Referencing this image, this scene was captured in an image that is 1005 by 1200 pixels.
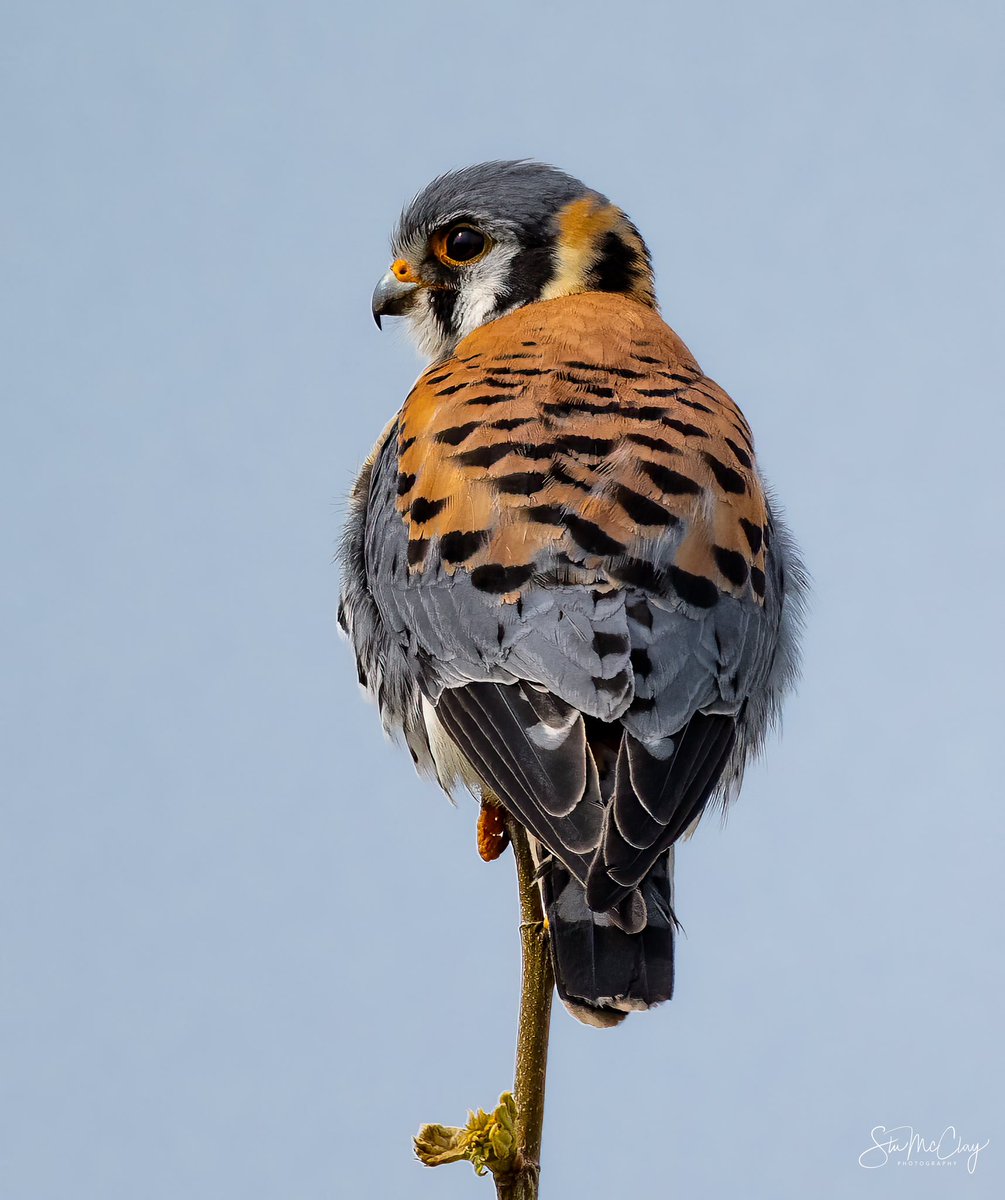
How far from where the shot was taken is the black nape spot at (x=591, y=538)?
2.22m

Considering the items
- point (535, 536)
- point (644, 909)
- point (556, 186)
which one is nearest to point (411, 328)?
point (556, 186)

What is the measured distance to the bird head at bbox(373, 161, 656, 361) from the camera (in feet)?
10.1

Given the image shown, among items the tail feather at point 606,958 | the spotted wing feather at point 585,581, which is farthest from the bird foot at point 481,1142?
the spotted wing feather at point 585,581

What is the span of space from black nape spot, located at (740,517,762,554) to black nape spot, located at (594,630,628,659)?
1.33 feet

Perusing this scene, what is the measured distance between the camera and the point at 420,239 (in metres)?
3.14

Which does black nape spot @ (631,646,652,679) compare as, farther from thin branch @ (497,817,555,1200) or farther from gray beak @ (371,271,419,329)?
gray beak @ (371,271,419,329)

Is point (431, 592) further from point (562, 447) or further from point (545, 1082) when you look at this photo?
point (545, 1082)

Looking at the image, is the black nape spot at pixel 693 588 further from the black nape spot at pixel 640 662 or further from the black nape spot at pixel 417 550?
the black nape spot at pixel 417 550

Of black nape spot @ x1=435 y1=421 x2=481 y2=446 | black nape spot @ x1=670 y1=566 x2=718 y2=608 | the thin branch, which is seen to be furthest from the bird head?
the thin branch

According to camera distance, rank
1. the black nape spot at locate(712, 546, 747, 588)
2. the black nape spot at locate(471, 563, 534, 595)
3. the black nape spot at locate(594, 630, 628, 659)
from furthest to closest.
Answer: the black nape spot at locate(712, 546, 747, 588) < the black nape spot at locate(471, 563, 534, 595) < the black nape spot at locate(594, 630, 628, 659)

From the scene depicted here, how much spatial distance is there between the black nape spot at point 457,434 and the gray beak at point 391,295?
787 mm

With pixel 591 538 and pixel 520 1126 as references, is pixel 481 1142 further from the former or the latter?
pixel 591 538

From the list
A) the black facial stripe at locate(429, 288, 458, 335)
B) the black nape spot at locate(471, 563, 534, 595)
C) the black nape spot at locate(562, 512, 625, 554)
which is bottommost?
the black nape spot at locate(471, 563, 534, 595)

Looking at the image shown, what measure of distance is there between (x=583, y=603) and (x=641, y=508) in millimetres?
206
